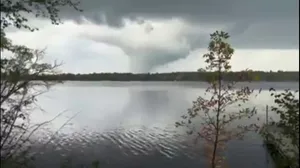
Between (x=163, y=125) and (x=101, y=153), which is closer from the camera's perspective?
(x=101, y=153)

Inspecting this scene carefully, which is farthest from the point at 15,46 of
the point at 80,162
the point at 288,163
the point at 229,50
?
the point at 80,162

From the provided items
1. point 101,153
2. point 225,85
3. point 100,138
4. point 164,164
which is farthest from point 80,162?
point 225,85

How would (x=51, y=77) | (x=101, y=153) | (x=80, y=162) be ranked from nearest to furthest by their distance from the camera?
(x=51, y=77) < (x=80, y=162) < (x=101, y=153)

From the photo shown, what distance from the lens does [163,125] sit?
43.8m

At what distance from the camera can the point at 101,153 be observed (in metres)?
28.9

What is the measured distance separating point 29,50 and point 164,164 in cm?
1914

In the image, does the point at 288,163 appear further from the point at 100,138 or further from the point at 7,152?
the point at 100,138

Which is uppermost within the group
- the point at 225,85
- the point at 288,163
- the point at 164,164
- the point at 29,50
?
the point at 29,50

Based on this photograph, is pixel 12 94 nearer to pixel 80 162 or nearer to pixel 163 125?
pixel 80 162

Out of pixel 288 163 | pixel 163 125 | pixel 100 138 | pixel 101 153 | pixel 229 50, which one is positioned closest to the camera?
pixel 288 163

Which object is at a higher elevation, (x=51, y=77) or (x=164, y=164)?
(x=51, y=77)

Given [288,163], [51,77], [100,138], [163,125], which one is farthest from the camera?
[163,125]

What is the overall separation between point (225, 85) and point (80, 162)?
1308 centimetres

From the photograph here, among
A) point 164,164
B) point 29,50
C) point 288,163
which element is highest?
point 29,50
